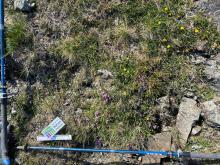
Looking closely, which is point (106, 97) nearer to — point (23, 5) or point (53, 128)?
point (53, 128)

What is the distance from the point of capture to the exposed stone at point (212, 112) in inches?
186

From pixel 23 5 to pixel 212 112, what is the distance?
9.57ft

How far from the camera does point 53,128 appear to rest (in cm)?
495

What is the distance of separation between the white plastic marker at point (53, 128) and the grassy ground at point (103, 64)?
80 millimetres

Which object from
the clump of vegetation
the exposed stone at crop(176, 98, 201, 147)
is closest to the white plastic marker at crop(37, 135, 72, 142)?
the clump of vegetation

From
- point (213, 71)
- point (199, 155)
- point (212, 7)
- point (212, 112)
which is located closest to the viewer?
point (199, 155)

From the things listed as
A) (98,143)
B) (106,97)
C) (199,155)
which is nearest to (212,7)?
(106,97)

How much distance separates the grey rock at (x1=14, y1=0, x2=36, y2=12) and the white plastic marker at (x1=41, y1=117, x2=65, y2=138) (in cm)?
161

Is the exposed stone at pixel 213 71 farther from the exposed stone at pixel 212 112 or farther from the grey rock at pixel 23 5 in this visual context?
the grey rock at pixel 23 5

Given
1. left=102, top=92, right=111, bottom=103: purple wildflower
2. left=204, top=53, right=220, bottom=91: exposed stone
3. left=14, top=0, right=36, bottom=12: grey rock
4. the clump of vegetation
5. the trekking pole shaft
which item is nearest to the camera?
the trekking pole shaft

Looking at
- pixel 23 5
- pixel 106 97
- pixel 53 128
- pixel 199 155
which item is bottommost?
pixel 199 155

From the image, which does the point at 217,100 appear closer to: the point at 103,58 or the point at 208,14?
the point at 208,14

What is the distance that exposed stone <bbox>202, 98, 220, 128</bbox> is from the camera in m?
4.73

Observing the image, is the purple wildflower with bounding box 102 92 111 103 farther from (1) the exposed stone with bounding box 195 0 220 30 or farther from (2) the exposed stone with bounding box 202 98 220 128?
(1) the exposed stone with bounding box 195 0 220 30
